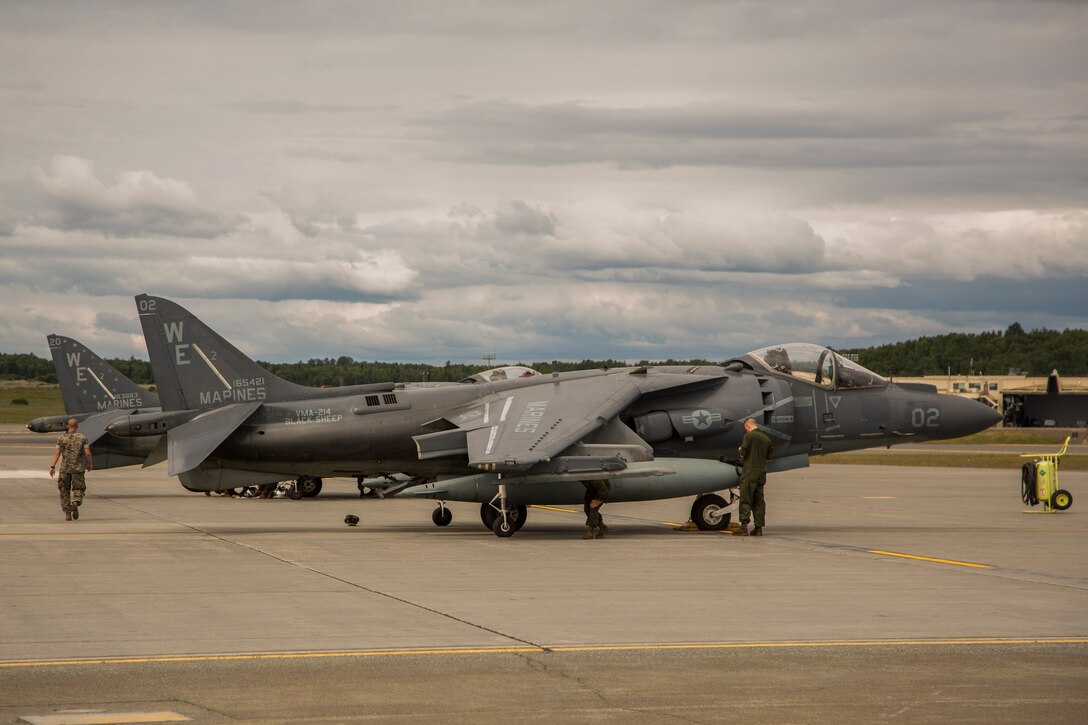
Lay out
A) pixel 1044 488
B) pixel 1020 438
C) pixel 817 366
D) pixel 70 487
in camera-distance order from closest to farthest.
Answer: pixel 817 366 < pixel 70 487 < pixel 1044 488 < pixel 1020 438

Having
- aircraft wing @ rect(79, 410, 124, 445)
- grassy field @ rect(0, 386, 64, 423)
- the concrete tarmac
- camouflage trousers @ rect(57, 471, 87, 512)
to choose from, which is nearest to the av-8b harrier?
the concrete tarmac

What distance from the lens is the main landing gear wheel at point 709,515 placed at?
68.8ft

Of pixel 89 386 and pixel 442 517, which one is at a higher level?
pixel 89 386

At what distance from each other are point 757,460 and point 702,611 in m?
Answer: 8.06

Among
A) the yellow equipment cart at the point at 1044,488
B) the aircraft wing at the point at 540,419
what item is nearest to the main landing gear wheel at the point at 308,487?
the aircraft wing at the point at 540,419

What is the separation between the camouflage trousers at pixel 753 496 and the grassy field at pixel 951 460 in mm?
26060

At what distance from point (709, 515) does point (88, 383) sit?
68.6 feet

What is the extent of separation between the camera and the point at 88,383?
3472cm

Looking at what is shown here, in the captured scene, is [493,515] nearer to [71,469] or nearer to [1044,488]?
[71,469]

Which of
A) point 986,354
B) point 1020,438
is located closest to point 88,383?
point 1020,438

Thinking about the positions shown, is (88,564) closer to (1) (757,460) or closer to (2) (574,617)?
(2) (574,617)

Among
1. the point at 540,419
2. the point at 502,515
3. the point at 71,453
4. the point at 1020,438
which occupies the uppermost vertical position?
the point at 540,419

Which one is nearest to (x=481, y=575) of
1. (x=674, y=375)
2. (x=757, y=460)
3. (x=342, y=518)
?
(x=757, y=460)

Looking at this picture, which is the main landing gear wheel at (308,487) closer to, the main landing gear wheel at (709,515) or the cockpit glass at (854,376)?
the main landing gear wheel at (709,515)
